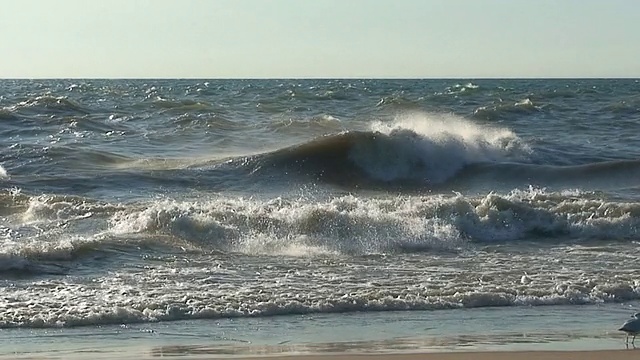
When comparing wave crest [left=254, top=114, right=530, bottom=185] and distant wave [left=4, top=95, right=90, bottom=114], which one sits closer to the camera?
wave crest [left=254, top=114, right=530, bottom=185]

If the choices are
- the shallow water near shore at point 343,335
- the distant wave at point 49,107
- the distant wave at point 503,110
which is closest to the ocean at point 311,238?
the shallow water near shore at point 343,335

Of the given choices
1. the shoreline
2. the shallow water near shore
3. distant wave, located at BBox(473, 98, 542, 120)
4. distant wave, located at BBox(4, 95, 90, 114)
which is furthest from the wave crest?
the shoreline

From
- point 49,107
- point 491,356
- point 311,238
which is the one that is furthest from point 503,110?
point 491,356

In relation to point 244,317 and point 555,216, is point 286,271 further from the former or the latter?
point 555,216

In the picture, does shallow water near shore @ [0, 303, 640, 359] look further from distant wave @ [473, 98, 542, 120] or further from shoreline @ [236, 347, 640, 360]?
distant wave @ [473, 98, 542, 120]

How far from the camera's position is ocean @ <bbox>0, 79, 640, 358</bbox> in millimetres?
7891

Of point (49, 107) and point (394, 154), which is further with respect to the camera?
point (49, 107)

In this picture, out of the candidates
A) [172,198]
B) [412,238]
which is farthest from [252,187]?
[412,238]

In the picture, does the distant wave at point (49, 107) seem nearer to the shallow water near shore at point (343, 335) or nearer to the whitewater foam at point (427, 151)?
the whitewater foam at point (427, 151)

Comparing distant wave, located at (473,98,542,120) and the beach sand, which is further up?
distant wave, located at (473,98,542,120)

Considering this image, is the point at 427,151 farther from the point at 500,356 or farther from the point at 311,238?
the point at 500,356

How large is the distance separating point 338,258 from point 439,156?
8.97 meters

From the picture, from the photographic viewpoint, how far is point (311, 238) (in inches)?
487

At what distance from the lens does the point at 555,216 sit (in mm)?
13961
